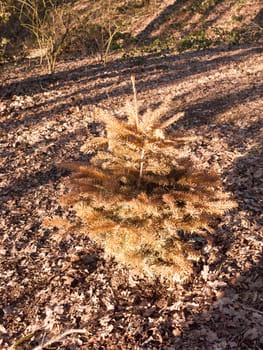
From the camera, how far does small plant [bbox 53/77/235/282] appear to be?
12.1ft

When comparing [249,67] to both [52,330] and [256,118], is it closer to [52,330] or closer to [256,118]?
[256,118]

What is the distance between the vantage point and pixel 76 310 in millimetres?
4453

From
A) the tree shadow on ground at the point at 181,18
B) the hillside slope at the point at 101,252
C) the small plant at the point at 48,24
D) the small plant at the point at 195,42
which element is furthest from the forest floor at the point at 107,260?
the tree shadow on ground at the point at 181,18

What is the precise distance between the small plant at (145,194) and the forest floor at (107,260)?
61 centimetres

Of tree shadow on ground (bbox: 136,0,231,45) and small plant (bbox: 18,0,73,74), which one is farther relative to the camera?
tree shadow on ground (bbox: 136,0,231,45)

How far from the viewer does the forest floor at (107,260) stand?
4082 millimetres

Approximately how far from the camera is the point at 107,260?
5070mm

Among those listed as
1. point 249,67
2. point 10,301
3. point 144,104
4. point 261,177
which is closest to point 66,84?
point 144,104

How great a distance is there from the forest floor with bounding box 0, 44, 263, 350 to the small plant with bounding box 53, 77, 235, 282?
2.01 ft

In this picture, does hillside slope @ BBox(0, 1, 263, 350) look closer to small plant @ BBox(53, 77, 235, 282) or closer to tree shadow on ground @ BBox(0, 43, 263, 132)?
tree shadow on ground @ BBox(0, 43, 263, 132)

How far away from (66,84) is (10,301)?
30.5ft

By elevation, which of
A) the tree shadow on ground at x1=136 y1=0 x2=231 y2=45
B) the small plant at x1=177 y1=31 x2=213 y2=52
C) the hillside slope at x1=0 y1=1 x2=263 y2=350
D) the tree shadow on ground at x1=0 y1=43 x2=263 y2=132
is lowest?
the hillside slope at x1=0 y1=1 x2=263 y2=350

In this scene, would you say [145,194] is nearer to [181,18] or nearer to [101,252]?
[101,252]

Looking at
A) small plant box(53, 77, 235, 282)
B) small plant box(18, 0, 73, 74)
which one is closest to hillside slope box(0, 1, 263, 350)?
small plant box(53, 77, 235, 282)
